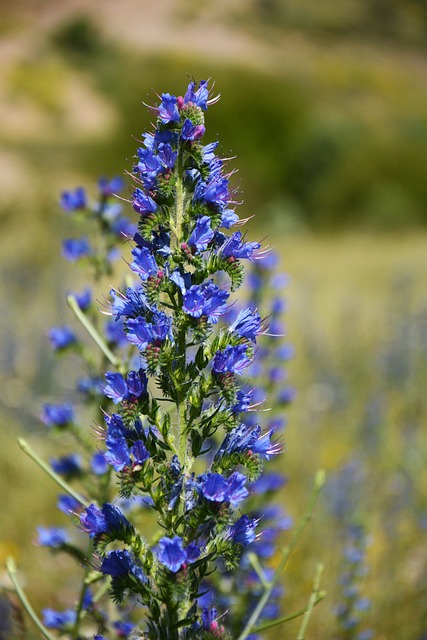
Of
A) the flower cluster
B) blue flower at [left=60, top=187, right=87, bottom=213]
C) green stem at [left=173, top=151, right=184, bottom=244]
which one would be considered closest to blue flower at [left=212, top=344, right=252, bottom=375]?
the flower cluster

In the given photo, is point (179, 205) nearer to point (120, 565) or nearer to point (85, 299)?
point (120, 565)

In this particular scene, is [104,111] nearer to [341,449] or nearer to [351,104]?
[351,104]

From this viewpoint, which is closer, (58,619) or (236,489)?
(236,489)

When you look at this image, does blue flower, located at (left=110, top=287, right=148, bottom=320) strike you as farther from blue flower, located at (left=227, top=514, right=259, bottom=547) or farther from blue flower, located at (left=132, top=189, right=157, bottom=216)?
blue flower, located at (left=227, top=514, right=259, bottom=547)

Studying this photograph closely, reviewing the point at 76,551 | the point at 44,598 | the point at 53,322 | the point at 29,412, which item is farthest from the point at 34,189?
the point at 76,551

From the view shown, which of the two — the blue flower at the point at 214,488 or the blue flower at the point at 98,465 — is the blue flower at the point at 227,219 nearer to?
the blue flower at the point at 214,488

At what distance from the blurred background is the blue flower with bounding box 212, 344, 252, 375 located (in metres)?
0.35

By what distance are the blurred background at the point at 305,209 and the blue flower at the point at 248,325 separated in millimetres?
266

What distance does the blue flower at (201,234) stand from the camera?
1353mm

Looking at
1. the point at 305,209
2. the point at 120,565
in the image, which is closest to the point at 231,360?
the point at 120,565

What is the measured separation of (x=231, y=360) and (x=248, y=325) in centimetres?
9

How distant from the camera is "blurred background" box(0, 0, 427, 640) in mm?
3835

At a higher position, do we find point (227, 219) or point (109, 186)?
point (109, 186)

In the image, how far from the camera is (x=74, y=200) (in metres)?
2.36
